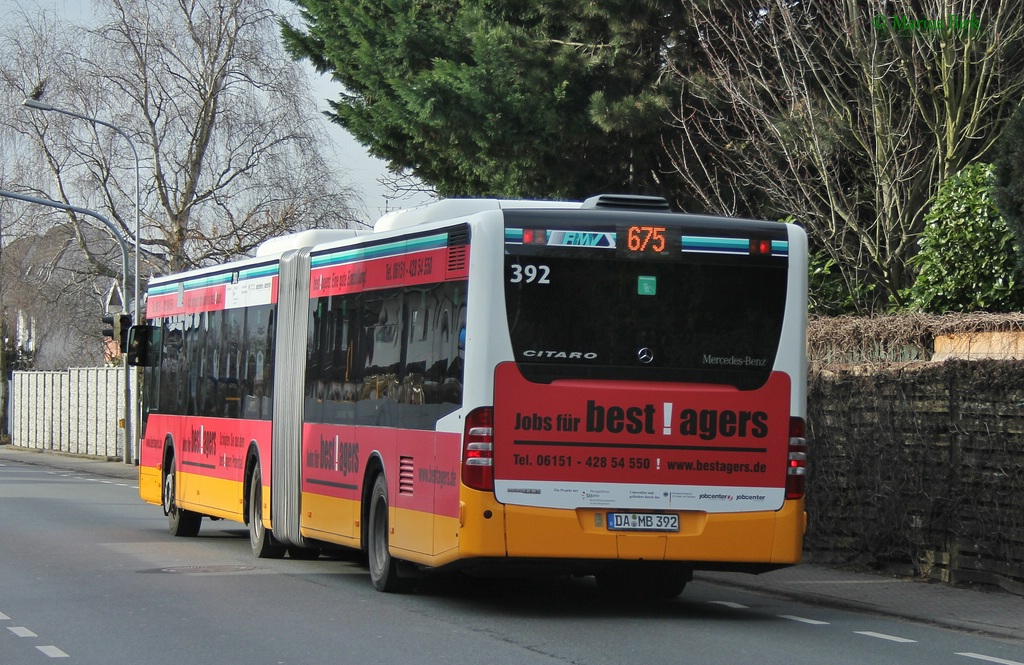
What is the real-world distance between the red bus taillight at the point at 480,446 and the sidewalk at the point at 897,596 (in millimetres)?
3551

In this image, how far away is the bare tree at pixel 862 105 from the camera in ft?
72.4

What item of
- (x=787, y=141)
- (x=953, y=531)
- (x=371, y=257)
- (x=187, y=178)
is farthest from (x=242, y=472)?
(x=187, y=178)

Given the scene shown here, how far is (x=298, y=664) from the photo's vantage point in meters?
9.85

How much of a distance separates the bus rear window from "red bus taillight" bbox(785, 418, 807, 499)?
17.7 inches

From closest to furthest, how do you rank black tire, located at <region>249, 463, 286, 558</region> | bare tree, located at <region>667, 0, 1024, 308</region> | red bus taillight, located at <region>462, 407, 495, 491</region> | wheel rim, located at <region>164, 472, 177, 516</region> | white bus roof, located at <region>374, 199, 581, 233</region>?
red bus taillight, located at <region>462, 407, 495, 491</region>, white bus roof, located at <region>374, 199, 581, 233</region>, black tire, located at <region>249, 463, 286, 558</region>, wheel rim, located at <region>164, 472, 177, 516</region>, bare tree, located at <region>667, 0, 1024, 308</region>

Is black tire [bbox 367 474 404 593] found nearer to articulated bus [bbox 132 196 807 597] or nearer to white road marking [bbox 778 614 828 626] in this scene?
articulated bus [bbox 132 196 807 597]

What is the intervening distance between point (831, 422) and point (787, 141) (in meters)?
7.03

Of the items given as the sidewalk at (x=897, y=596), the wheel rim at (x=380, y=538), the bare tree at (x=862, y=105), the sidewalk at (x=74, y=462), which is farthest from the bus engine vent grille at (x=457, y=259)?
the sidewalk at (x=74, y=462)

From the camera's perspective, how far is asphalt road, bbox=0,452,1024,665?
10406mm

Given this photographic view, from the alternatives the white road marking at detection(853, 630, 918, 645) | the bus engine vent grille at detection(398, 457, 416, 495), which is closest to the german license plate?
A: the white road marking at detection(853, 630, 918, 645)

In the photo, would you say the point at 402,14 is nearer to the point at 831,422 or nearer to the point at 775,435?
the point at 831,422

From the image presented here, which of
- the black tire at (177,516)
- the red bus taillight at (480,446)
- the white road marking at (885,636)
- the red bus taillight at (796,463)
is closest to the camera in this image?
the white road marking at (885,636)

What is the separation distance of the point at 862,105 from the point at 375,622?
13440 millimetres

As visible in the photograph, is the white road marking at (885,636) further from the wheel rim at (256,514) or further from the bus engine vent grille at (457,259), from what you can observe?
the wheel rim at (256,514)
